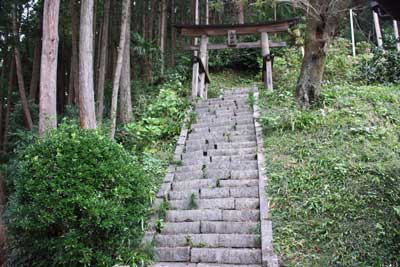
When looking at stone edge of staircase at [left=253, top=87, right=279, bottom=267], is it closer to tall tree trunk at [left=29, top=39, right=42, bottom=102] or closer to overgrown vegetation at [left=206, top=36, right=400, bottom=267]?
overgrown vegetation at [left=206, top=36, right=400, bottom=267]

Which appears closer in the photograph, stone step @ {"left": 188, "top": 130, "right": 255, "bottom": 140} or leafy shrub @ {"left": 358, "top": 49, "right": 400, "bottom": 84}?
stone step @ {"left": 188, "top": 130, "right": 255, "bottom": 140}

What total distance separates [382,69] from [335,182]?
711cm

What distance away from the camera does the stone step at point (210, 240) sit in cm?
430

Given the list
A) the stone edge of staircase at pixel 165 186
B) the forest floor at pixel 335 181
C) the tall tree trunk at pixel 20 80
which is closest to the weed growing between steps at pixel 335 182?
the forest floor at pixel 335 181

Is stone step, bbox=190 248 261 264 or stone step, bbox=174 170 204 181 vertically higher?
stone step, bbox=174 170 204 181

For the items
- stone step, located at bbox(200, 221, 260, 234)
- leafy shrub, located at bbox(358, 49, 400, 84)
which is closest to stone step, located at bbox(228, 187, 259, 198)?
stone step, located at bbox(200, 221, 260, 234)

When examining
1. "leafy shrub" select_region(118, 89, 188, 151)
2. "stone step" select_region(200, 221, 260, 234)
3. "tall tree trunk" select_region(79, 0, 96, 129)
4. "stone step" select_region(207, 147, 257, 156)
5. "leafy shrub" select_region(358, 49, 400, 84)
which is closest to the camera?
"stone step" select_region(200, 221, 260, 234)

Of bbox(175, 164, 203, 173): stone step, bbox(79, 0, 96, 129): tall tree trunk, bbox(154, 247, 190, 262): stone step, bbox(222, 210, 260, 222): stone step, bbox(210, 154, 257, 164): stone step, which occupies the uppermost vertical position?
bbox(79, 0, 96, 129): tall tree trunk

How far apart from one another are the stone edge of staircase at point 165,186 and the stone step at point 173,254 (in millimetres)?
200

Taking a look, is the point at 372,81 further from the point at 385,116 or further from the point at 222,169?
the point at 222,169

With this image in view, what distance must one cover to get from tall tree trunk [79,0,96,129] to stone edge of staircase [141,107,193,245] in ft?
5.41

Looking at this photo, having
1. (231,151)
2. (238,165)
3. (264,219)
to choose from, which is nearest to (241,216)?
(264,219)

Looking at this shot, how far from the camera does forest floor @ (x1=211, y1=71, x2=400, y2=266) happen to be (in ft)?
12.7

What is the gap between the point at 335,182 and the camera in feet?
16.1
